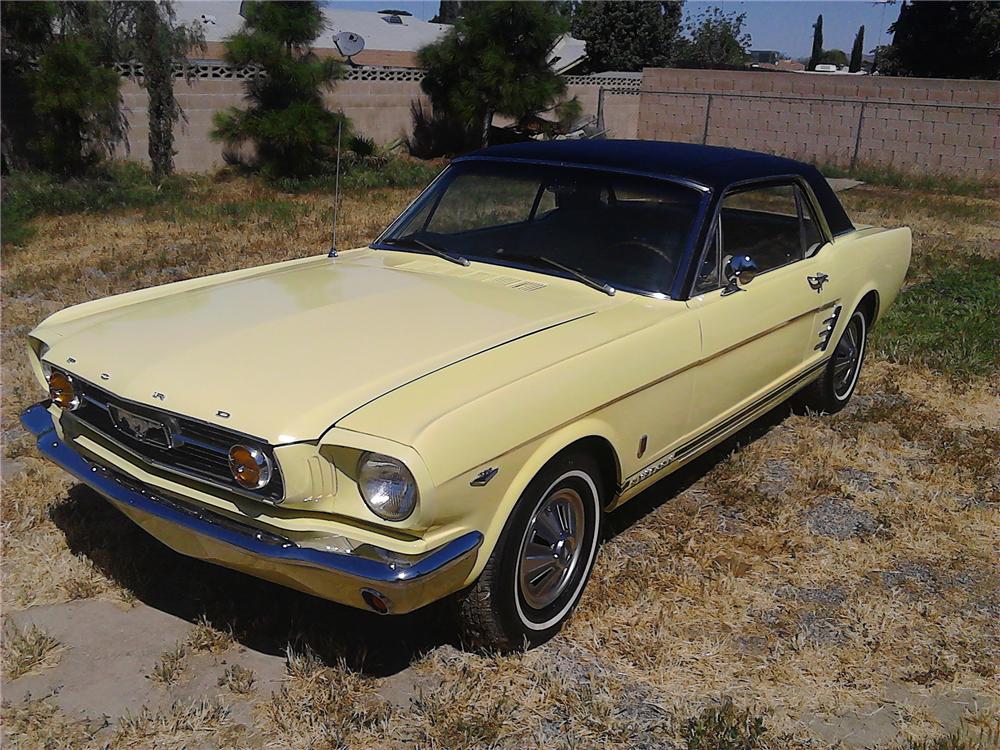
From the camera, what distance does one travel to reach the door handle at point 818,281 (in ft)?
14.4

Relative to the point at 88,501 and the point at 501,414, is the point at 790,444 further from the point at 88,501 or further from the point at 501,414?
the point at 88,501

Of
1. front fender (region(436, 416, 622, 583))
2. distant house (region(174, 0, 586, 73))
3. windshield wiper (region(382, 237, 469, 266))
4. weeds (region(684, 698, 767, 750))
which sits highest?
distant house (region(174, 0, 586, 73))

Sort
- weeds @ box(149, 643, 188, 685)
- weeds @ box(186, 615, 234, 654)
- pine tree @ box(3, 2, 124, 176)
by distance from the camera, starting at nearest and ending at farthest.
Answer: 1. weeds @ box(149, 643, 188, 685)
2. weeds @ box(186, 615, 234, 654)
3. pine tree @ box(3, 2, 124, 176)

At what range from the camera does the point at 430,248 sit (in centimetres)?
414

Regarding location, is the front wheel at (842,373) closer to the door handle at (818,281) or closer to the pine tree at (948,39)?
the door handle at (818,281)

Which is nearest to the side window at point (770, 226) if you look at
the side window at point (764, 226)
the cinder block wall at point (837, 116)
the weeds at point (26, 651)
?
the side window at point (764, 226)

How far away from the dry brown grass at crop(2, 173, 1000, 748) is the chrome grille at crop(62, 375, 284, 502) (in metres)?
0.65

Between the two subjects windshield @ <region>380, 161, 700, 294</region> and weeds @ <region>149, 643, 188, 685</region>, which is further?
windshield @ <region>380, 161, 700, 294</region>

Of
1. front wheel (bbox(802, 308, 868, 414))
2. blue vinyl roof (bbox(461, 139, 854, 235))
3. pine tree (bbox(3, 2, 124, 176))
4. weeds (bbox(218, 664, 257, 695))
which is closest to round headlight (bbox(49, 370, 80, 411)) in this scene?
weeds (bbox(218, 664, 257, 695))

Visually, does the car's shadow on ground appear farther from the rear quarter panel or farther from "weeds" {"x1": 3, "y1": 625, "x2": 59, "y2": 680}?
the rear quarter panel

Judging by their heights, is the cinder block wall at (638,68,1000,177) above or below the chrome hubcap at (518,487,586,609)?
A: above

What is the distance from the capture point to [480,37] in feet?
55.5

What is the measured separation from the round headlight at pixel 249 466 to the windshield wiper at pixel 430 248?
1630 millimetres

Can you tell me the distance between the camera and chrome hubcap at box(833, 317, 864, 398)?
5156 mm
